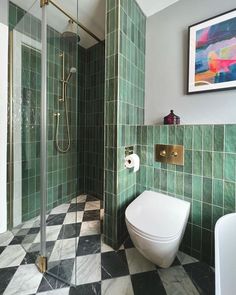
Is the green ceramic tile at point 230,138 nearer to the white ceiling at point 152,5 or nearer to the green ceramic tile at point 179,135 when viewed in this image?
the green ceramic tile at point 179,135

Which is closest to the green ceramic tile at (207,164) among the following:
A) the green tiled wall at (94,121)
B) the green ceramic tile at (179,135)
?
the green ceramic tile at (179,135)

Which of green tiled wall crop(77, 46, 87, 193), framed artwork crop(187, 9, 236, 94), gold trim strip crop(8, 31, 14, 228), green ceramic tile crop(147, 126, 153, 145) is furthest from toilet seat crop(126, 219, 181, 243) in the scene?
green tiled wall crop(77, 46, 87, 193)

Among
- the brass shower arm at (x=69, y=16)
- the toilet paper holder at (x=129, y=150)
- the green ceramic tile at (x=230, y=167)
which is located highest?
the brass shower arm at (x=69, y=16)

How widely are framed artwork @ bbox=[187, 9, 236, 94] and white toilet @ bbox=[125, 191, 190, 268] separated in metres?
1.02

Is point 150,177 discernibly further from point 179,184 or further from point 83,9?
point 83,9

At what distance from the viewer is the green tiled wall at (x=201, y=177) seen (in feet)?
3.95

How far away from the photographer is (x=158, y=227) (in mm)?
1032

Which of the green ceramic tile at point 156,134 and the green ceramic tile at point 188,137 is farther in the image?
the green ceramic tile at point 156,134

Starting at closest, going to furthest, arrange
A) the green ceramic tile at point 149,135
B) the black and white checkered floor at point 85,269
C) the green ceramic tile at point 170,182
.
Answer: the black and white checkered floor at point 85,269, the green ceramic tile at point 170,182, the green ceramic tile at point 149,135

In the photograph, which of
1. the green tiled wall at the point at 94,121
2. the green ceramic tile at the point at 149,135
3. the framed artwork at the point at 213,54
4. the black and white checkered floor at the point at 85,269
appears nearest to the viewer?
the black and white checkered floor at the point at 85,269

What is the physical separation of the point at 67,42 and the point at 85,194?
2.04 m

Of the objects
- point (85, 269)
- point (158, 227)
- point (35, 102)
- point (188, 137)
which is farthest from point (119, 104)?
point (85, 269)

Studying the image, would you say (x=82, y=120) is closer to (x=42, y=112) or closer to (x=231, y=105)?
(x=42, y=112)

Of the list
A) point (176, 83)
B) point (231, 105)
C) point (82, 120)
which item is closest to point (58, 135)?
point (82, 120)
